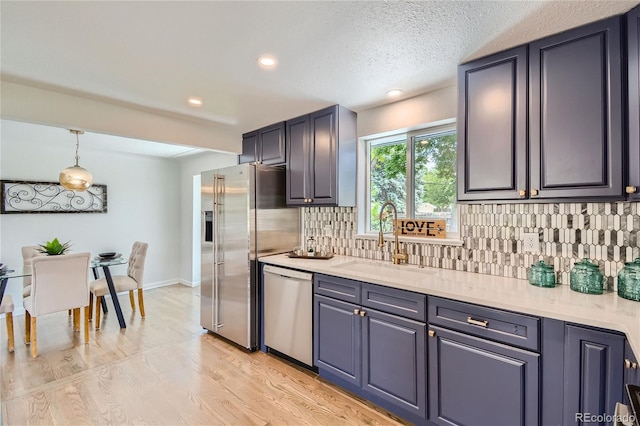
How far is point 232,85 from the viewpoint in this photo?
2.24m

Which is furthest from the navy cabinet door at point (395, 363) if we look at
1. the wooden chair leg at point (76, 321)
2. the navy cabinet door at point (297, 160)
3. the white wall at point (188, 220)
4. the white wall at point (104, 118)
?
the white wall at point (188, 220)

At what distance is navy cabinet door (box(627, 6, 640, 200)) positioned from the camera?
1.34 meters

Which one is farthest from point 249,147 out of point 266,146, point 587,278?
point 587,278

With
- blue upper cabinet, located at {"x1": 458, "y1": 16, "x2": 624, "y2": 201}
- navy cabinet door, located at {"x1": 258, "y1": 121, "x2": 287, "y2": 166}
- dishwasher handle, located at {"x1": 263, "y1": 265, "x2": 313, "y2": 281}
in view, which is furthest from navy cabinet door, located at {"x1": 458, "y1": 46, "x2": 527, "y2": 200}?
navy cabinet door, located at {"x1": 258, "y1": 121, "x2": 287, "y2": 166}

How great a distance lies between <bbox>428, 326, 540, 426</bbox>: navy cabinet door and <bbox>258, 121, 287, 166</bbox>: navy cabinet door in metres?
2.25

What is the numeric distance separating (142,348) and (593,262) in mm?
3743

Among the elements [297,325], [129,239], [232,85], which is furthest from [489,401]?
[129,239]

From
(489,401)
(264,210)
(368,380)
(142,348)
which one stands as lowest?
(142,348)

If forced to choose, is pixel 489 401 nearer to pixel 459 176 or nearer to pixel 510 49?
pixel 459 176

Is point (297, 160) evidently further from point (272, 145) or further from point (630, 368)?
point (630, 368)

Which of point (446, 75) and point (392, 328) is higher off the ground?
point (446, 75)

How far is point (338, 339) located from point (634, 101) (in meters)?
2.16

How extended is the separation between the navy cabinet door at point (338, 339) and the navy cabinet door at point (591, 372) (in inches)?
44.9

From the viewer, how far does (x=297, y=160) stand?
2971mm
